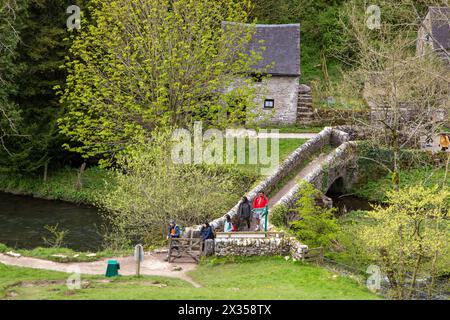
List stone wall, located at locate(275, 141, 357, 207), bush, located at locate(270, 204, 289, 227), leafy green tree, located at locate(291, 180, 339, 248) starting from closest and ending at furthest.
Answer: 1. leafy green tree, located at locate(291, 180, 339, 248)
2. bush, located at locate(270, 204, 289, 227)
3. stone wall, located at locate(275, 141, 357, 207)

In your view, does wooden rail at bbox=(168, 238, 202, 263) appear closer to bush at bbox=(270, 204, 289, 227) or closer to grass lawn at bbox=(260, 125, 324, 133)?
bush at bbox=(270, 204, 289, 227)

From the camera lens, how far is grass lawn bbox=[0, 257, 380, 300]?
22.1 m

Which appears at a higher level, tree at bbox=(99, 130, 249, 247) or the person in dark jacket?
tree at bbox=(99, 130, 249, 247)

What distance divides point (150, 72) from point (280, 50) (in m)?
11.9

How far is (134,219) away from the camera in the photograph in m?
32.9

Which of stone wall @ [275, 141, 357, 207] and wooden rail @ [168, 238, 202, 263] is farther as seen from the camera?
stone wall @ [275, 141, 357, 207]

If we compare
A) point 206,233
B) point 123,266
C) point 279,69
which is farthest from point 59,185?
point 206,233

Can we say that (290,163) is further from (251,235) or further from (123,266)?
(123,266)

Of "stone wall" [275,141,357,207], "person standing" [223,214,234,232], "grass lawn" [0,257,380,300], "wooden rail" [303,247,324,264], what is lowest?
"grass lawn" [0,257,380,300]

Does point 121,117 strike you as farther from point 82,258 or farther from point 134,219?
point 82,258

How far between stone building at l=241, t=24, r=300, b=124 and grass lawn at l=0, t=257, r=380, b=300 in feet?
67.6

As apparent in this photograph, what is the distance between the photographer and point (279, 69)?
47.9 meters

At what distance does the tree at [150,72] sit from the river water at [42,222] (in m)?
3.63

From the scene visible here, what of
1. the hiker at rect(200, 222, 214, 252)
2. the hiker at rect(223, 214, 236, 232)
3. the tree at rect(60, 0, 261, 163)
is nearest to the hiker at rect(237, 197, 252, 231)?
the hiker at rect(223, 214, 236, 232)
